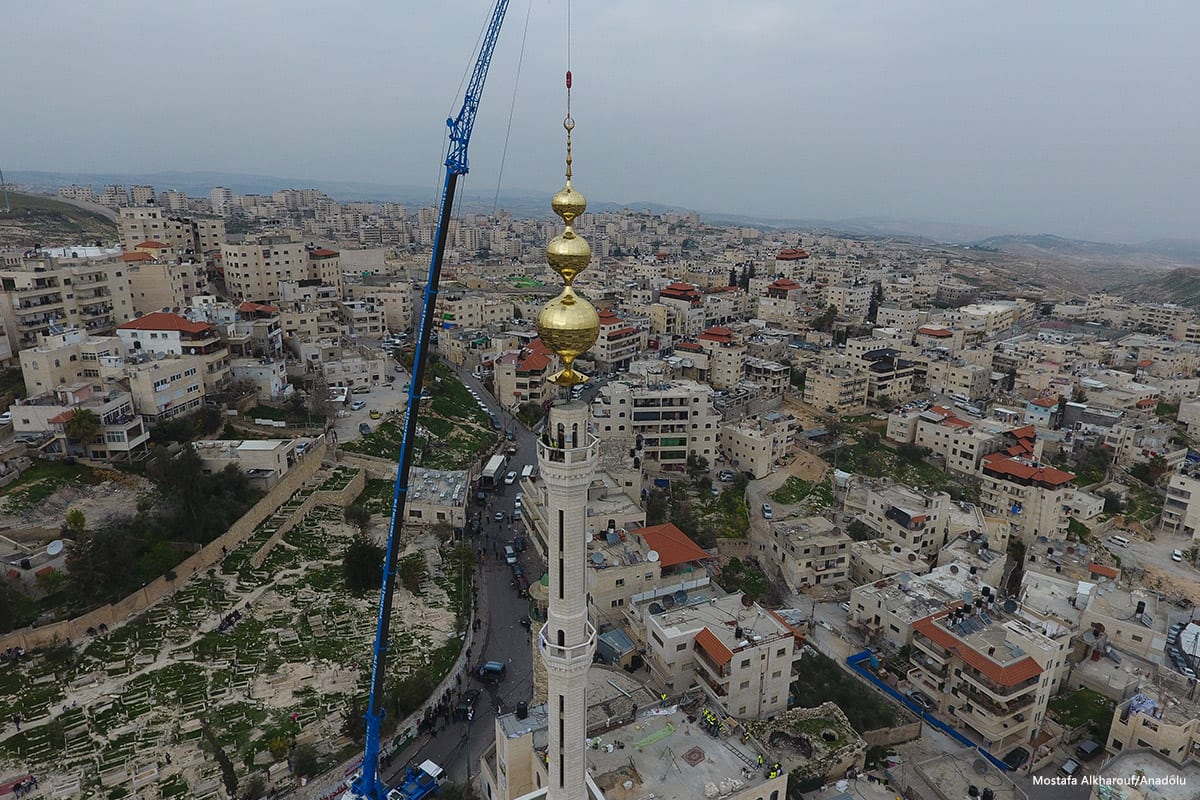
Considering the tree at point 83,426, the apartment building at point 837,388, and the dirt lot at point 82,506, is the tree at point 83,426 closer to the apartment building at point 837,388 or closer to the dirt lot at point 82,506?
the dirt lot at point 82,506

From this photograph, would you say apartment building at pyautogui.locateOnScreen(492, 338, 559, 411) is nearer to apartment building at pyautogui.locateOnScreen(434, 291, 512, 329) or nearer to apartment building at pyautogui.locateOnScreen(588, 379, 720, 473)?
apartment building at pyautogui.locateOnScreen(588, 379, 720, 473)

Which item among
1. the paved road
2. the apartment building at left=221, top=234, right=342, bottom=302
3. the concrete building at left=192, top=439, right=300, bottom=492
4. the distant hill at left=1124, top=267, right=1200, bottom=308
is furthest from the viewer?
the distant hill at left=1124, top=267, right=1200, bottom=308

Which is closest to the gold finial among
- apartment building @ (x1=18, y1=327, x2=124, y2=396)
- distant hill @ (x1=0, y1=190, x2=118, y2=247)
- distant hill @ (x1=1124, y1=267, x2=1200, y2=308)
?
apartment building @ (x1=18, y1=327, x2=124, y2=396)

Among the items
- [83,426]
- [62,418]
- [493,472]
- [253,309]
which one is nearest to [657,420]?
[493,472]

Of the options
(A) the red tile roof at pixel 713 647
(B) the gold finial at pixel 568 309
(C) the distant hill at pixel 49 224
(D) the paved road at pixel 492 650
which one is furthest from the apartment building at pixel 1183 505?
(C) the distant hill at pixel 49 224

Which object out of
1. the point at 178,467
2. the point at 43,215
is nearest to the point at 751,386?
the point at 178,467
